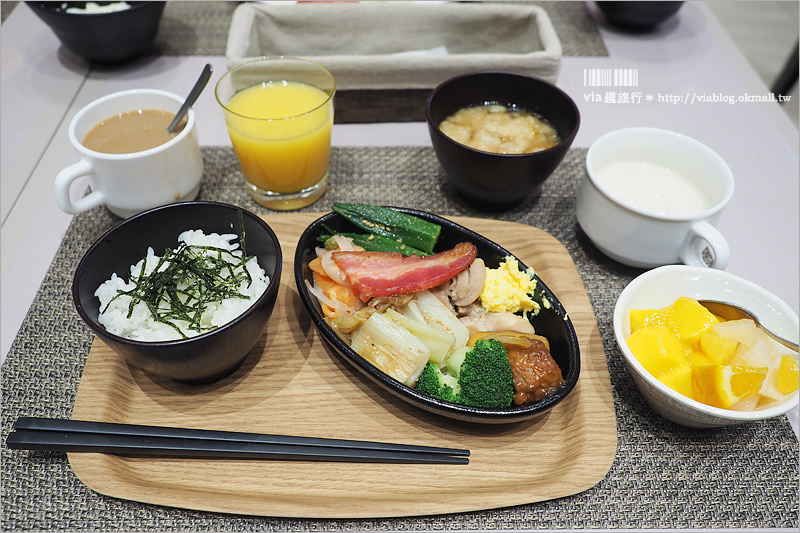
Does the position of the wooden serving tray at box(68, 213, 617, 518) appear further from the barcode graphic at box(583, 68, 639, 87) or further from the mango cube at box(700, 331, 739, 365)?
the barcode graphic at box(583, 68, 639, 87)

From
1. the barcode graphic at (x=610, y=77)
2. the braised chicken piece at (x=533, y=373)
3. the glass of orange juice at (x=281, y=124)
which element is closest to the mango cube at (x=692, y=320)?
the braised chicken piece at (x=533, y=373)

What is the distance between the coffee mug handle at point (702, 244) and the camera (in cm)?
149

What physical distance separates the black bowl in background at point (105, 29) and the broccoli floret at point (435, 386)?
1873 mm

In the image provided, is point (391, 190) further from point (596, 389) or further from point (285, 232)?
point (596, 389)

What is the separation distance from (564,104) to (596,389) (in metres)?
0.94

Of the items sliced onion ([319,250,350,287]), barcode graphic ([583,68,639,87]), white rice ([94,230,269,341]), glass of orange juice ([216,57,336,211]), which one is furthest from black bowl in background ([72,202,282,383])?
barcode graphic ([583,68,639,87])

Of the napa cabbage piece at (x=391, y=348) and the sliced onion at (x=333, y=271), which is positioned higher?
the sliced onion at (x=333, y=271)

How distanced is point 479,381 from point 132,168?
1.14m

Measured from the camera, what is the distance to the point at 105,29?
2234mm

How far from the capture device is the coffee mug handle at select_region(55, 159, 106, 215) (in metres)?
1.60

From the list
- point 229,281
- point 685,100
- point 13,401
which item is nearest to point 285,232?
point 229,281

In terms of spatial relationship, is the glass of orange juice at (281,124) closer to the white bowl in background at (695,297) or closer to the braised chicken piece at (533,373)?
the braised chicken piece at (533,373)

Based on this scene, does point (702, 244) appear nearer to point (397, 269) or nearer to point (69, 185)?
point (397, 269)

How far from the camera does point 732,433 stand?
1.38 m
